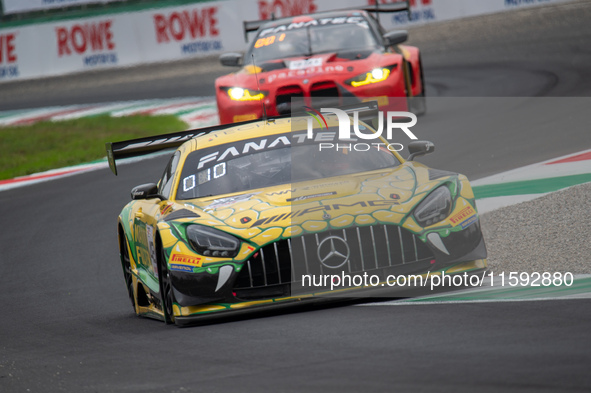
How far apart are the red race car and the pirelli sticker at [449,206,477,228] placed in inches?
225

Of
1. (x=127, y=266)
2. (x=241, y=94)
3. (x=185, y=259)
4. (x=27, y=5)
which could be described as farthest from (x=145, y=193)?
(x=27, y=5)

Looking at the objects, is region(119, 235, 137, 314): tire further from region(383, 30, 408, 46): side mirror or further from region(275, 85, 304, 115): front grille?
region(383, 30, 408, 46): side mirror

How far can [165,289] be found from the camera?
6.43 meters

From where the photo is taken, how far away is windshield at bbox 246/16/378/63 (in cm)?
1329

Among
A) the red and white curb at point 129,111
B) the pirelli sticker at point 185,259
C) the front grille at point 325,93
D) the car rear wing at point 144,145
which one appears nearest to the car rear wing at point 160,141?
the car rear wing at point 144,145

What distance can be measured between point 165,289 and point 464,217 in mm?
1808

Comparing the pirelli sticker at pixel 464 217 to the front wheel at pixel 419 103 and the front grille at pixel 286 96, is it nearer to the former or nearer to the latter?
the front grille at pixel 286 96

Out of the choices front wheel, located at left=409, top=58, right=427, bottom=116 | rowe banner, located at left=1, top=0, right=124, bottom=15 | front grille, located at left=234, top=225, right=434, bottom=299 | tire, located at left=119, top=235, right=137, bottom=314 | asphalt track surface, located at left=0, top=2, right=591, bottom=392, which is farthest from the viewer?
rowe banner, located at left=1, top=0, right=124, bottom=15

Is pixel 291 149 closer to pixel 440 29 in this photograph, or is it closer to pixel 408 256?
pixel 408 256

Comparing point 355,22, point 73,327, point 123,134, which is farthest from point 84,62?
point 73,327

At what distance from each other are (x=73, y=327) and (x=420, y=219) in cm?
250

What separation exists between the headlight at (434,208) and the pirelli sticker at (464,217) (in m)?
0.05

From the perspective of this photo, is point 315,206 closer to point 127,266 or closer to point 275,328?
point 275,328

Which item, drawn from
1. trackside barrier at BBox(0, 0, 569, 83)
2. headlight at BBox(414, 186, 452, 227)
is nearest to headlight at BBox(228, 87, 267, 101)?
headlight at BBox(414, 186, 452, 227)
